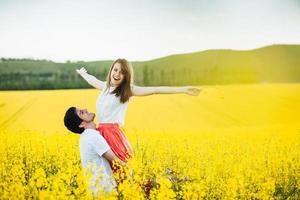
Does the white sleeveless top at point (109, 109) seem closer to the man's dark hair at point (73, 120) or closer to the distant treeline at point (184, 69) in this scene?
the man's dark hair at point (73, 120)

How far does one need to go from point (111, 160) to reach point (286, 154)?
5.95 ft

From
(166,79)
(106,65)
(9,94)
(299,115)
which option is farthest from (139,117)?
(299,115)

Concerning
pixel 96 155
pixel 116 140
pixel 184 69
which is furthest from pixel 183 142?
pixel 96 155

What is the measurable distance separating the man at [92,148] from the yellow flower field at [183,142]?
123 mm

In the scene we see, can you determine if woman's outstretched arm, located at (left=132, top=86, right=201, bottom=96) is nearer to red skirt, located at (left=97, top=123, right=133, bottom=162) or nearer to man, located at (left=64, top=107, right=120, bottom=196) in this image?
red skirt, located at (left=97, top=123, right=133, bottom=162)

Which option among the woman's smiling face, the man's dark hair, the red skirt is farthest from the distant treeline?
the man's dark hair

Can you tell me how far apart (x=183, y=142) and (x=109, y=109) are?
45.8 inches

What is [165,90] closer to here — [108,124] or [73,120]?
[108,124]

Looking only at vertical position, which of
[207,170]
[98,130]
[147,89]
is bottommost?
[207,170]

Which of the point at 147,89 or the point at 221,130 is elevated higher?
the point at 147,89

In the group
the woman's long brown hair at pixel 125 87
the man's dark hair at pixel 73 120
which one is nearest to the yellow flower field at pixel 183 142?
the man's dark hair at pixel 73 120

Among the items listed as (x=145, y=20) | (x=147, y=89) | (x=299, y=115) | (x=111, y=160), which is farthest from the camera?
(x=299, y=115)

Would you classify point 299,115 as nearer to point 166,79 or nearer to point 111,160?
point 166,79

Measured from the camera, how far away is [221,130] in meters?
5.61
